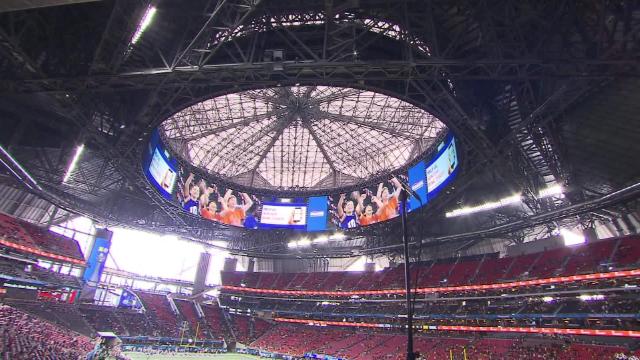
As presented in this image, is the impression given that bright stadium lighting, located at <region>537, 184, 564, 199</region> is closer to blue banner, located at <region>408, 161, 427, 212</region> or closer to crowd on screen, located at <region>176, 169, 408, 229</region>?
blue banner, located at <region>408, 161, 427, 212</region>

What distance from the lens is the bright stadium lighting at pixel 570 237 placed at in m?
36.1

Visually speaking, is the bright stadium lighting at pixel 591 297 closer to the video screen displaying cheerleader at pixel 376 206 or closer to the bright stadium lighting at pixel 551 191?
the bright stadium lighting at pixel 551 191

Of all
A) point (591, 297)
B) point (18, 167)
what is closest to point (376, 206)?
point (591, 297)

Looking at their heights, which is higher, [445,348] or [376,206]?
[376,206]

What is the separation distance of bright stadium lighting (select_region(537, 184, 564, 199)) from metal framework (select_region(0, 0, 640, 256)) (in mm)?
824

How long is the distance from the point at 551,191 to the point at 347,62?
2204 cm

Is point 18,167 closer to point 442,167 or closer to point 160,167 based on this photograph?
point 160,167

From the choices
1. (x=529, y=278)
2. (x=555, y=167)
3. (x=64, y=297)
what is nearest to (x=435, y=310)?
(x=529, y=278)

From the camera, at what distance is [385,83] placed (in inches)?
1010

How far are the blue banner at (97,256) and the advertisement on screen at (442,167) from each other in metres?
44.1

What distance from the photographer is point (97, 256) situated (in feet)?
156

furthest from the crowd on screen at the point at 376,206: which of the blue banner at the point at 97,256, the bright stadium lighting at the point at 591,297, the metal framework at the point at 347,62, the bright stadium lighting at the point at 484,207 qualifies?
the blue banner at the point at 97,256

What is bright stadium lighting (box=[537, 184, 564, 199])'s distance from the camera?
28.7 m

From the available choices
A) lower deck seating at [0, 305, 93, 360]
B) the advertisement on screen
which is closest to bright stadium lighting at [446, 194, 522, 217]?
the advertisement on screen
